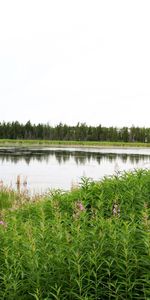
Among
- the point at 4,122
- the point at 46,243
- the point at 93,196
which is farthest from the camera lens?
the point at 4,122

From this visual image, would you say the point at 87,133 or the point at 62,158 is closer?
the point at 62,158

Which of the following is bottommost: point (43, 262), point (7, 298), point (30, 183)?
point (30, 183)

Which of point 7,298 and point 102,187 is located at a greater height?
point 102,187

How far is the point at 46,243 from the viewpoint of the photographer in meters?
6.22

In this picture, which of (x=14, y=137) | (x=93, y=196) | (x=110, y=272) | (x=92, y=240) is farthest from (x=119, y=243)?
(x=14, y=137)

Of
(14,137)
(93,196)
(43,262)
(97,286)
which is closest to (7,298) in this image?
(43,262)

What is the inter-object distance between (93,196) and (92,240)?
496 cm

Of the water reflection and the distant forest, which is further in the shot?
the distant forest

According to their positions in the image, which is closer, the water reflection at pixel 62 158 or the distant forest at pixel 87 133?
the water reflection at pixel 62 158

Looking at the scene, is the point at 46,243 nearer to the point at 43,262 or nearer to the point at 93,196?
the point at 43,262

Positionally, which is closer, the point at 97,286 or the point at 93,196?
the point at 97,286

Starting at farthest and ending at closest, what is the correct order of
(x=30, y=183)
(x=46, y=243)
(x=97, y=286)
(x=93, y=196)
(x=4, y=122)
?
(x=4, y=122), (x=30, y=183), (x=93, y=196), (x=46, y=243), (x=97, y=286)

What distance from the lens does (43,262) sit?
596cm

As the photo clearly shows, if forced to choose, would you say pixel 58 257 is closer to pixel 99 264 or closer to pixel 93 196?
pixel 99 264
